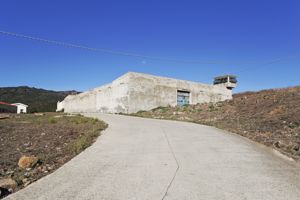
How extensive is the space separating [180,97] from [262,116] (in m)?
13.7

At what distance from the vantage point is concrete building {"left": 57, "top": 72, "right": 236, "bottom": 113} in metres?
A: 24.1

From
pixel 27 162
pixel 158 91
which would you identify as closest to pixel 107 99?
pixel 158 91

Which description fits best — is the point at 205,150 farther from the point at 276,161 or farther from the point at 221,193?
the point at 221,193

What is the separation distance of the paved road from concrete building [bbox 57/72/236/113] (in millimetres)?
15171

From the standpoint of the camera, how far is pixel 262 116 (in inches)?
577

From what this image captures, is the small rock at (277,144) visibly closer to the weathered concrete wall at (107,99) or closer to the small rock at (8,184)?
the small rock at (8,184)

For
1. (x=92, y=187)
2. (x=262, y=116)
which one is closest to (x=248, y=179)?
(x=92, y=187)

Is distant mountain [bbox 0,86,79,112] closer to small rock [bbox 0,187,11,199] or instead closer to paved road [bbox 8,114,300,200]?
paved road [bbox 8,114,300,200]

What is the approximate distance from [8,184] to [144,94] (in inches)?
786

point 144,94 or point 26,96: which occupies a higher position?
point 26,96

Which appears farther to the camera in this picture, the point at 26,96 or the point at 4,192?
the point at 26,96

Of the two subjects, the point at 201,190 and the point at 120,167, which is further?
the point at 120,167

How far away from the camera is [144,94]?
82.0ft

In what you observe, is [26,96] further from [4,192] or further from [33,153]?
[4,192]
